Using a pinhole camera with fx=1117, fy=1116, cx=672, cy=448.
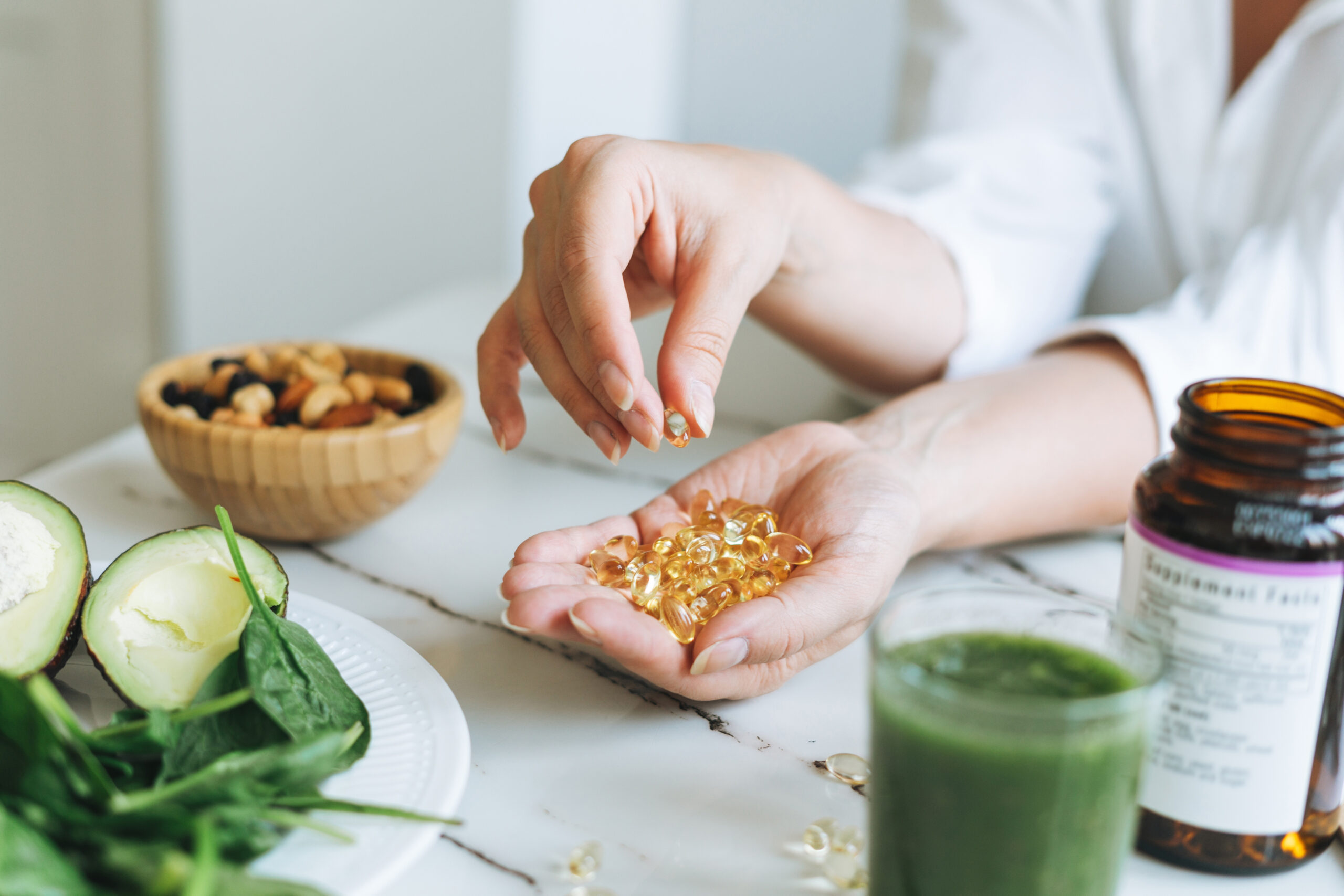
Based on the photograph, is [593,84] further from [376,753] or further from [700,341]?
[376,753]

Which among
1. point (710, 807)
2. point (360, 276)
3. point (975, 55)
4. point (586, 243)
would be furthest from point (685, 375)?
point (360, 276)

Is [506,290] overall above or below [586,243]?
below

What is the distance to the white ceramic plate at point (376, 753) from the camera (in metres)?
0.48

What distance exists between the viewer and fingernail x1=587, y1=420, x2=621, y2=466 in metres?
0.75

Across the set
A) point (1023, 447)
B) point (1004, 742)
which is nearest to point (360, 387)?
point (1023, 447)

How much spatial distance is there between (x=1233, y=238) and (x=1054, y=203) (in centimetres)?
19

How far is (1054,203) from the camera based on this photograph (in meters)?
1.29

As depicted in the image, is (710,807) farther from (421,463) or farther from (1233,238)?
(1233,238)

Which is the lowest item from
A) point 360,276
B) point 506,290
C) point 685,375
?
point 360,276

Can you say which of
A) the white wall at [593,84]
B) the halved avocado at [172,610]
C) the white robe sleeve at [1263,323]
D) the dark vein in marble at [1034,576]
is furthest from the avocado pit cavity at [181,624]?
the white wall at [593,84]

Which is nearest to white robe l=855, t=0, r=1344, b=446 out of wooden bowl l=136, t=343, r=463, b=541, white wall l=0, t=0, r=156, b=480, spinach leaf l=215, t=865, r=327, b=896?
wooden bowl l=136, t=343, r=463, b=541

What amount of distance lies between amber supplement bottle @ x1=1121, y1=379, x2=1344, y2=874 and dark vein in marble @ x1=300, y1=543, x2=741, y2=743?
262 millimetres

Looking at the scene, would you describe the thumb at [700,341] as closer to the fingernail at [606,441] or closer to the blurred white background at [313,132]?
the fingernail at [606,441]

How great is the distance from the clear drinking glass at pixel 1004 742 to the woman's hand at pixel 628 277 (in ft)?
0.81
